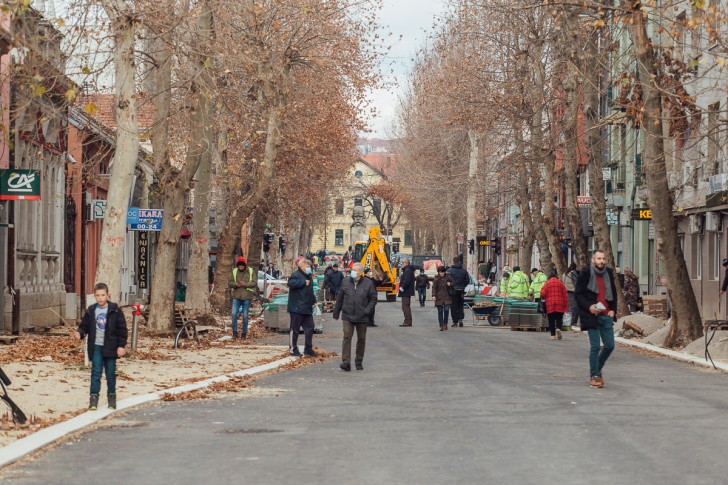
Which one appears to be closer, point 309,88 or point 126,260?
point 309,88

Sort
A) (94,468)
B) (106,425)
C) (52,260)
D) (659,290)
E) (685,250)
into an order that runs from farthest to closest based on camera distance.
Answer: (659,290) < (685,250) < (52,260) < (106,425) < (94,468)

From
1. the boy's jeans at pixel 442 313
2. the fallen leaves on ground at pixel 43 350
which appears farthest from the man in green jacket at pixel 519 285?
the fallen leaves on ground at pixel 43 350

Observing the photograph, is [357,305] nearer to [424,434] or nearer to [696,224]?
[424,434]

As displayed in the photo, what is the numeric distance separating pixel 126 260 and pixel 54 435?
41.3 m

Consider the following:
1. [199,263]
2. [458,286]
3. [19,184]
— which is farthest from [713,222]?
[19,184]

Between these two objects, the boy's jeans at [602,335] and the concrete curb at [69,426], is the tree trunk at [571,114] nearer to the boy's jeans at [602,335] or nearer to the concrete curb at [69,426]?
the boy's jeans at [602,335]

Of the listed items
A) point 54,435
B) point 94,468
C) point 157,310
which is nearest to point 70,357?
point 157,310

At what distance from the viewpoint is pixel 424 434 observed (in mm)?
12422

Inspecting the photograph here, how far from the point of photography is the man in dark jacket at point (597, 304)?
18281mm

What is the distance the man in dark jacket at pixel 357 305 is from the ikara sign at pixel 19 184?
24.2 feet

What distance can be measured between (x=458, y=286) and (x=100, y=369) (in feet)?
76.2

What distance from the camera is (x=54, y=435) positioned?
12117mm

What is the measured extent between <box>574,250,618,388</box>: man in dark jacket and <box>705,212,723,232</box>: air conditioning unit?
21.0 m

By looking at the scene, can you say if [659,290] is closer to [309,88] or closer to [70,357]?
[309,88]
